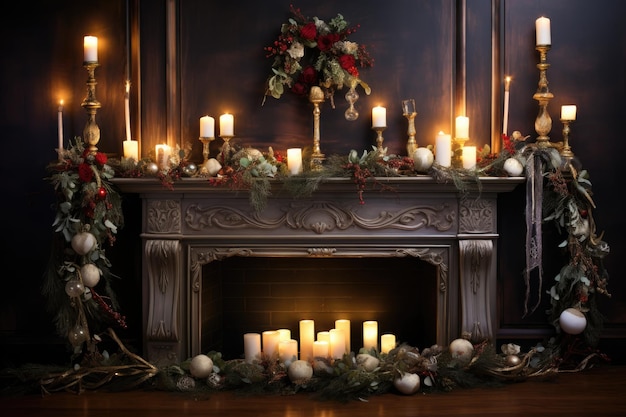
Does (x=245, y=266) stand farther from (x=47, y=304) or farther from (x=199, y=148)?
(x=47, y=304)

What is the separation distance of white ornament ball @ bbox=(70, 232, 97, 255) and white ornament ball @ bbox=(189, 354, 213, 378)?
Answer: 733 millimetres

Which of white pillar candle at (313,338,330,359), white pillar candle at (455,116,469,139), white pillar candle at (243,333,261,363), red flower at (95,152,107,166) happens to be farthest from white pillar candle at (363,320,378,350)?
red flower at (95,152,107,166)

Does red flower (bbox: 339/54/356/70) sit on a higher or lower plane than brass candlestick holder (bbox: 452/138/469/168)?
higher

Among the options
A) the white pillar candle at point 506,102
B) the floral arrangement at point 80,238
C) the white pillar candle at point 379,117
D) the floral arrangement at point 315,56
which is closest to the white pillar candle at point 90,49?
the floral arrangement at point 80,238

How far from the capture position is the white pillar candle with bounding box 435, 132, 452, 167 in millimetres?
3748

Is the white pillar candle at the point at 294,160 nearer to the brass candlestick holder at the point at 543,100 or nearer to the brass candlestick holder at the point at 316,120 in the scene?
the brass candlestick holder at the point at 316,120

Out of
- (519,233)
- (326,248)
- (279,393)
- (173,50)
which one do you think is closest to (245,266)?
(326,248)

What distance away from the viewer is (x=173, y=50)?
4055 mm

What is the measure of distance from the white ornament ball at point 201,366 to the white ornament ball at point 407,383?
2.87 feet

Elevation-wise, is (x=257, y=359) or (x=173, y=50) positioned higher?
(x=173, y=50)

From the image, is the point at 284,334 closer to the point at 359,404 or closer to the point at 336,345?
the point at 336,345

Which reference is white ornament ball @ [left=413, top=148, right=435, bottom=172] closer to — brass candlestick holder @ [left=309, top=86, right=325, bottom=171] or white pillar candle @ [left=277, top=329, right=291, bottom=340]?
brass candlestick holder @ [left=309, top=86, right=325, bottom=171]

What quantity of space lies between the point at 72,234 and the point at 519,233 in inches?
88.9

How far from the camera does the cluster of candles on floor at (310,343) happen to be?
12.6 feet
